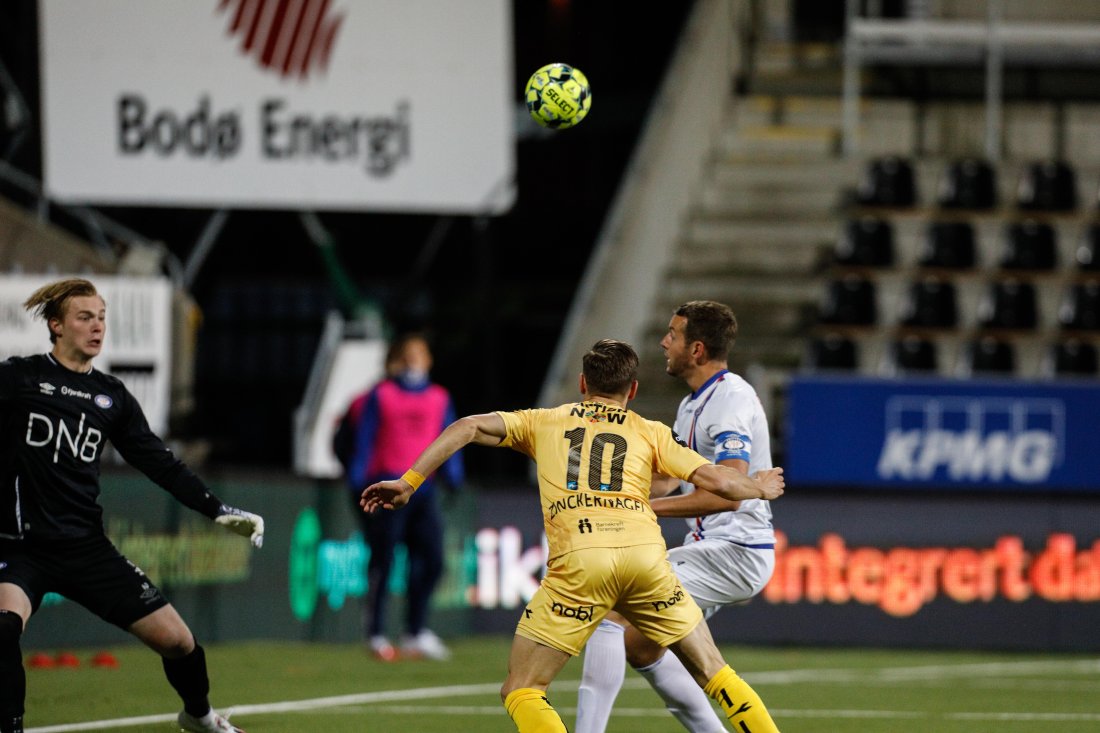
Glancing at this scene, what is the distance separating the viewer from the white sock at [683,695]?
22.6 feet

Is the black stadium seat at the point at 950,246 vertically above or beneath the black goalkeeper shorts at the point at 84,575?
above

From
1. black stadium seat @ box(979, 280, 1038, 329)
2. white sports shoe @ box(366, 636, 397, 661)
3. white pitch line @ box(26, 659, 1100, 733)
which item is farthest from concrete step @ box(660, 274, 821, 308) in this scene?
white sports shoe @ box(366, 636, 397, 661)

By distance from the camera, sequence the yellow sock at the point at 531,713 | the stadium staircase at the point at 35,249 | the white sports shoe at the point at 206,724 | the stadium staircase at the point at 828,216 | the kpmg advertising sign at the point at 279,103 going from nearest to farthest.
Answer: the yellow sock at the point at 531,713 → the white sports shoe at the point at 206,724 → the stadium staircase at the point at 35,249 → the kpmg advertising sign at the point at 279,103 → the stadium staircase at the point at 828,216

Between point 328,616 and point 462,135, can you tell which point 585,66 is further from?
point 328,616

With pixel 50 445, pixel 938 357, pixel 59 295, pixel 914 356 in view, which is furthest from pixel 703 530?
pixel 938 357

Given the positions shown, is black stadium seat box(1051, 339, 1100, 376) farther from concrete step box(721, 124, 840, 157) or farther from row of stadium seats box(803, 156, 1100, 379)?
concrete step box(721, 124, 840, 157)

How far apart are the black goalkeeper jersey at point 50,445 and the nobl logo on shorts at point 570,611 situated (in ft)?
7.34

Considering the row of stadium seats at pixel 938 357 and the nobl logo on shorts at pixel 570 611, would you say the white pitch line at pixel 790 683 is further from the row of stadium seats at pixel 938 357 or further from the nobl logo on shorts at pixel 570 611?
the row of stadium seats at pixel 938 357

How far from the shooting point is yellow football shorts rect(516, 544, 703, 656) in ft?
21.0

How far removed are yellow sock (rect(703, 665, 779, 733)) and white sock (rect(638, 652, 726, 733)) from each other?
0.32 meters

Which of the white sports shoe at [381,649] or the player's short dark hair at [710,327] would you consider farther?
the white sports shoe at [381,649]

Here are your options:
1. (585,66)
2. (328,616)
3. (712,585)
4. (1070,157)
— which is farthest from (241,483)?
(585,66)

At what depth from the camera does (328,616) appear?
1373 cm

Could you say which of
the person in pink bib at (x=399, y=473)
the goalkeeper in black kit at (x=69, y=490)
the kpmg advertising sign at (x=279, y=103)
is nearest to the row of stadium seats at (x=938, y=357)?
the kpmg advertising sign at (x=279, y=103)
